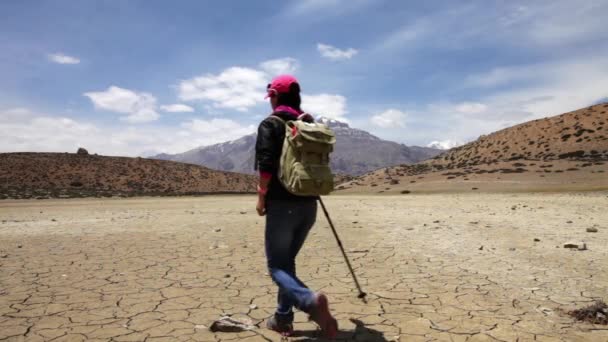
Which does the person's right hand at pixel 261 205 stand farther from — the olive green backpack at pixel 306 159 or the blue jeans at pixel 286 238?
the olive green backpack at pixel 306 159

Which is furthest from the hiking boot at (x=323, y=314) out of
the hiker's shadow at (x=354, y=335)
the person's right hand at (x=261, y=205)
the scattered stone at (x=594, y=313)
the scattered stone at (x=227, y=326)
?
the scattered stone at (x=594, y=313)

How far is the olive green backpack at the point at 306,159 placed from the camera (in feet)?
10.6

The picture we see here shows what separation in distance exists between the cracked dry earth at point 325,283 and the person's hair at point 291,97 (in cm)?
211

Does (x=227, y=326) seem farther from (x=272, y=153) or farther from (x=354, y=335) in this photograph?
(x=272, y=153)

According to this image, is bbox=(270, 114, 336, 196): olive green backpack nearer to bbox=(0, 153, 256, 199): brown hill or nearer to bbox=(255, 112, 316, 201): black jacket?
bbox=(255, 112, 316, 201): black jacket

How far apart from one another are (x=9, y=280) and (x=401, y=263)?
5894 mm

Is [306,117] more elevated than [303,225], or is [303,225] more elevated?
[306,117]

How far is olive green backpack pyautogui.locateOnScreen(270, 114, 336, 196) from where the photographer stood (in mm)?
3234

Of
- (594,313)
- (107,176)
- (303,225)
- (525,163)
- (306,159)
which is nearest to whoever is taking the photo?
(306,159)

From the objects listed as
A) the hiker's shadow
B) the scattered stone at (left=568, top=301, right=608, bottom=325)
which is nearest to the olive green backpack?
the hiker's shadow

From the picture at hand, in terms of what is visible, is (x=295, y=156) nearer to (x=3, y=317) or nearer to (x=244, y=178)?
(x=3, y=317)

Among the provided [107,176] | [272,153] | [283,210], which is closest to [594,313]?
[283,210]

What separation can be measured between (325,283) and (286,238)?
2.54 m

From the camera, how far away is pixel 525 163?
37844mm
